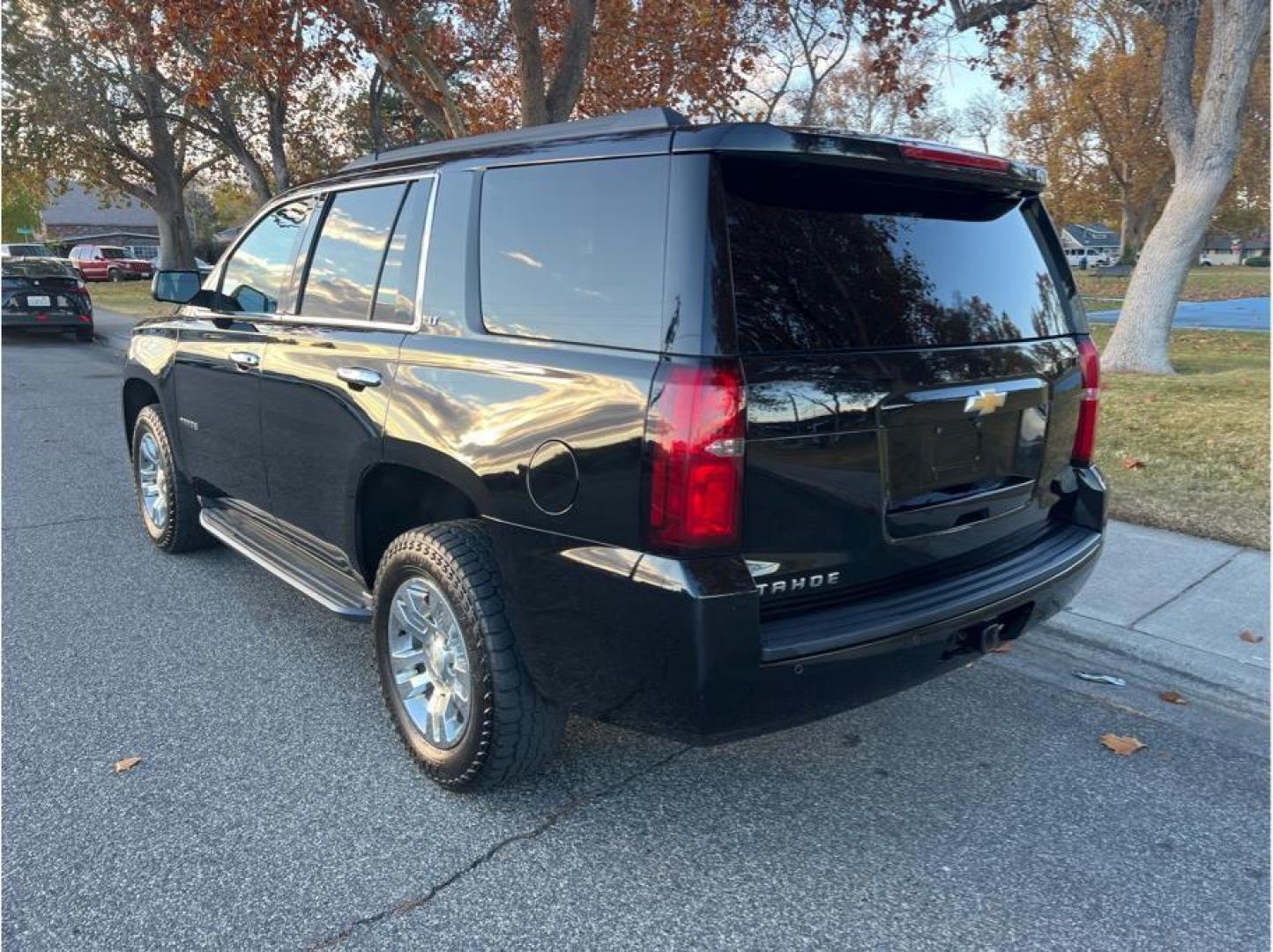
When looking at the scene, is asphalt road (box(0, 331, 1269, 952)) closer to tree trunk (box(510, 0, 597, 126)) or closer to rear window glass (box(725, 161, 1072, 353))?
rear window glass (box(725, 161, 1072, 353))

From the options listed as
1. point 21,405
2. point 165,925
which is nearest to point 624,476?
point 165,925

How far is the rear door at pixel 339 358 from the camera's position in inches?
128

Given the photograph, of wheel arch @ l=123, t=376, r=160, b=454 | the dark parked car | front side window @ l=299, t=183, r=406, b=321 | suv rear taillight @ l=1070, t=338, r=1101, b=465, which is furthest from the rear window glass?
the dark parked car

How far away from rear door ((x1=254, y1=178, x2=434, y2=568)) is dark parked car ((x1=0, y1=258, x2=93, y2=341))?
15809mm

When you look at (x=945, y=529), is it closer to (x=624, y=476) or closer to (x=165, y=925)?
(x=624, y=476)

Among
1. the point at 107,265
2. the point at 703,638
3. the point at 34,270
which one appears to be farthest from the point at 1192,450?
the point at 107,265

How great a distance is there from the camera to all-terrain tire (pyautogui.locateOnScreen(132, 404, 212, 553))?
16.3 feet

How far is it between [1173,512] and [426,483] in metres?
4.59

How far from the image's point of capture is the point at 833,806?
3.00 m

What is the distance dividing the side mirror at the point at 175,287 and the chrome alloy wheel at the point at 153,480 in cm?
80

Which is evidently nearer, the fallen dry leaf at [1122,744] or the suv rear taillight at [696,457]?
the suv rear taillight at [696,457]

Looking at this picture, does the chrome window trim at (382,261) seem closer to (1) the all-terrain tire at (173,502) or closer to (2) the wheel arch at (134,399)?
(1) the all-terrain tire at (173,502)

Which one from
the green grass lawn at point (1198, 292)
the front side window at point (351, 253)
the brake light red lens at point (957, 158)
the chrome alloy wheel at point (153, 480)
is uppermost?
the brake light red lens at point (957, 158)

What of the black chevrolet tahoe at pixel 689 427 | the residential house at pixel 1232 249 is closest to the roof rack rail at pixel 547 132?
the black chevrolet tahoe at pixel 689 427
